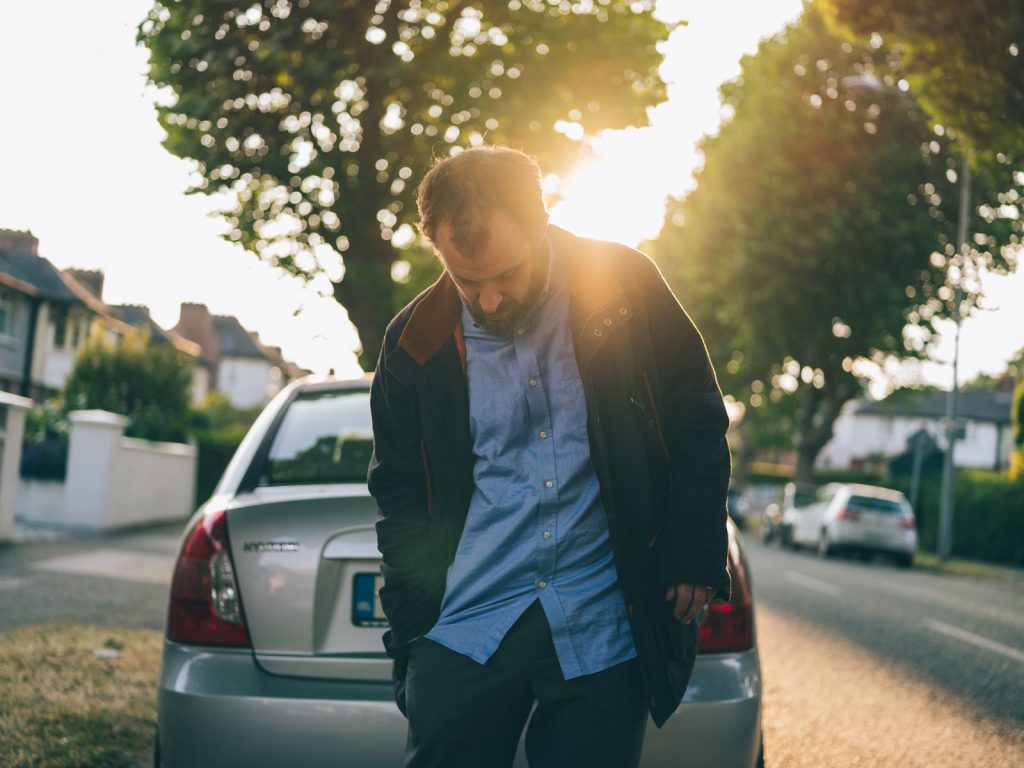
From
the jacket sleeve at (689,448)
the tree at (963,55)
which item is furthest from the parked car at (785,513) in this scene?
the jacket sleeve at (689,448)

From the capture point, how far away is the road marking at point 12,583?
31.7 ft

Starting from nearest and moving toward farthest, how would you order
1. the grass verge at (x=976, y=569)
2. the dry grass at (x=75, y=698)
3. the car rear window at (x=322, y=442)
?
the car rear window at (x=322, y=442) → the dry grass at (x=75, y=698) → the grass verge at (x=976, y=569)

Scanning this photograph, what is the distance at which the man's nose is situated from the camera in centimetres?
248

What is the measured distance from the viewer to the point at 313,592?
356 centimetres

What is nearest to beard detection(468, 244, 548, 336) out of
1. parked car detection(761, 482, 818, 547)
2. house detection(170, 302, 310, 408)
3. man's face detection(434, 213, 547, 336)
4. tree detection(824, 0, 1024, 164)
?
man's face detection(434, 213, 547, 336)

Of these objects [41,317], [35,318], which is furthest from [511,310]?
[41,317]

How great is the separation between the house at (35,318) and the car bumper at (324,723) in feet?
124

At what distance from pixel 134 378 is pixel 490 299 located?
2770 centimetres

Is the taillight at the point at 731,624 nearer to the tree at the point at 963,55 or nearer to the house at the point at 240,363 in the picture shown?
the tree at the point at 963,55

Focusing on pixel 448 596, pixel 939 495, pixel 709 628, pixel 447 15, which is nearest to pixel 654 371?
pixel 448 596

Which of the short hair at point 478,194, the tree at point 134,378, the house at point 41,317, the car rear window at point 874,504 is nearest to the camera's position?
the short hair at point 478,194

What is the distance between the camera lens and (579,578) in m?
2.46

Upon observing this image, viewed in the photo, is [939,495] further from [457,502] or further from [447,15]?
[457,502]

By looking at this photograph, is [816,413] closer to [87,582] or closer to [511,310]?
[87,582]
